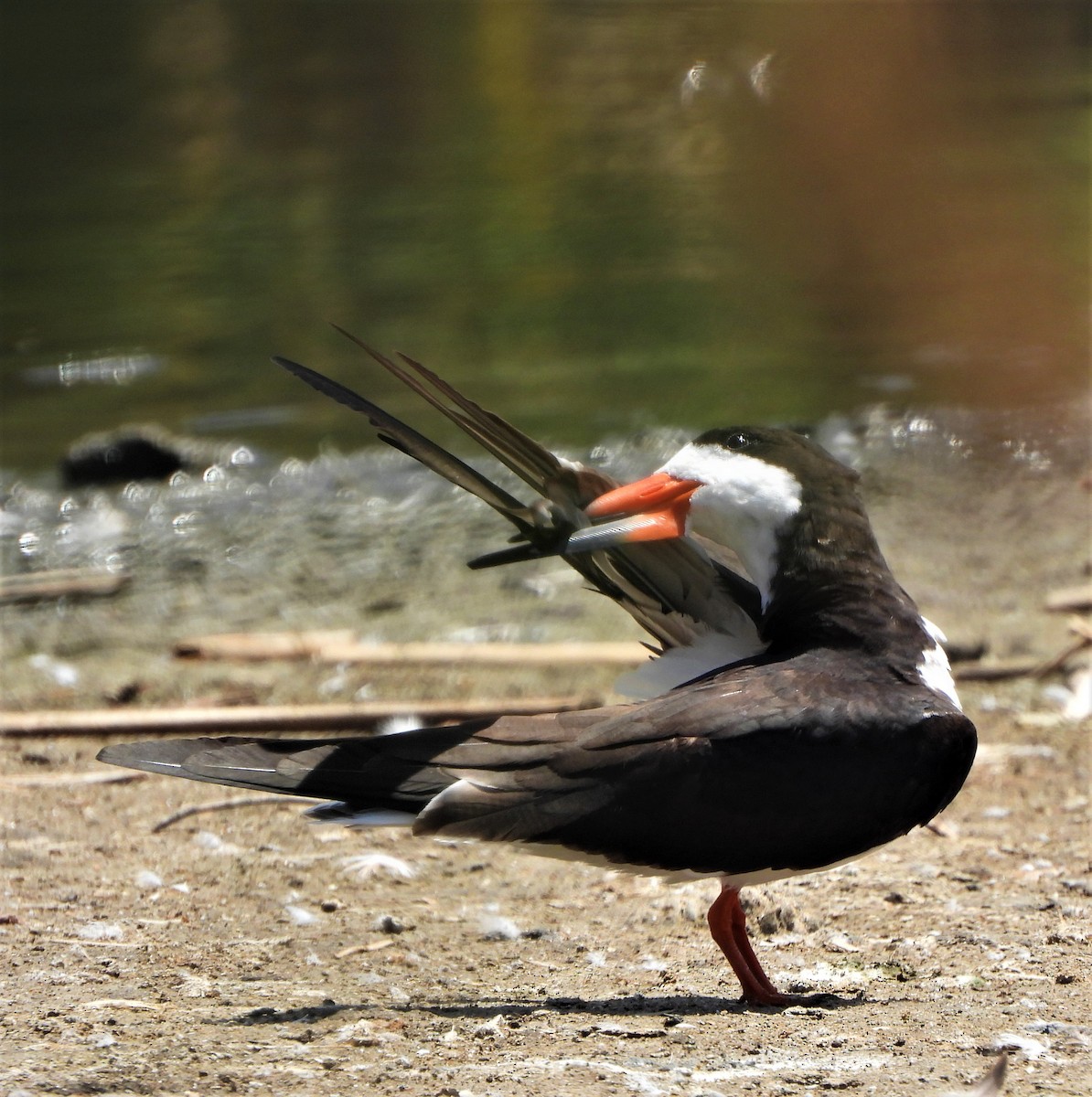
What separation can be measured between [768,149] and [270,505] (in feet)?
41.1

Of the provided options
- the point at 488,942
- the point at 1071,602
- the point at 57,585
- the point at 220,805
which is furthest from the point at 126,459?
the point at 488,942

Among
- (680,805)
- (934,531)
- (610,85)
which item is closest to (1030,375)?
(934,531)

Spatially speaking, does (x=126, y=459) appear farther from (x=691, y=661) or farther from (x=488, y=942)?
(x=691, y=661)

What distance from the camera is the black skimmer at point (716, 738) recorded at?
3.99m

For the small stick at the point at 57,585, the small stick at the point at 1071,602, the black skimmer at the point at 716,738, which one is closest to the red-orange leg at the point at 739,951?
the black skimmer at the point at 716,738

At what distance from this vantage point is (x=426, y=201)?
754 inches

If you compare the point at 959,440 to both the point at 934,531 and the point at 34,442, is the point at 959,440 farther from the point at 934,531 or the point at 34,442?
the point at 34,442

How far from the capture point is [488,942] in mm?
4828

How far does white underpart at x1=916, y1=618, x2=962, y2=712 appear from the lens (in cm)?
422

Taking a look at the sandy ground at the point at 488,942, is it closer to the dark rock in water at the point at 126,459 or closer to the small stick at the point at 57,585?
the small stick at the point at 57,585

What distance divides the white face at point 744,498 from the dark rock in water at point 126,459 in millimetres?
7040

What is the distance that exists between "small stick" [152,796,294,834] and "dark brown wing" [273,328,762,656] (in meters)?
1.78

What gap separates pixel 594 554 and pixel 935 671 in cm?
98

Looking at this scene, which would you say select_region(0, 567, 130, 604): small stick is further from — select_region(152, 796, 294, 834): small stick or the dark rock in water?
select_region(152, 796, 294, 834): small stick
